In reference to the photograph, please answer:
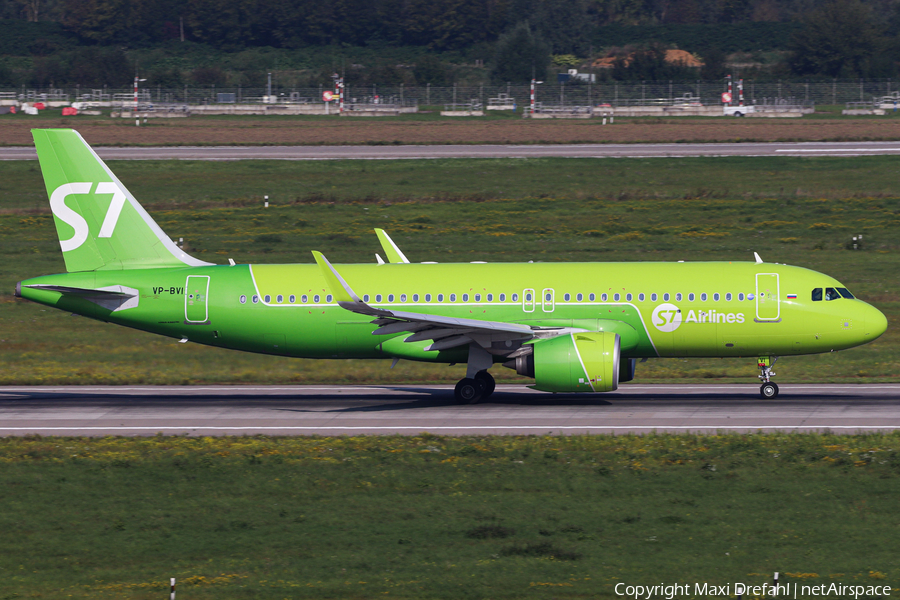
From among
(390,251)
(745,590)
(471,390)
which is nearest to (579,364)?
(471,390)

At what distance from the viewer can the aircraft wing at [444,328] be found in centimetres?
3291

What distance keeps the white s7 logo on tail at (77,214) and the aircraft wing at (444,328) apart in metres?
8.89

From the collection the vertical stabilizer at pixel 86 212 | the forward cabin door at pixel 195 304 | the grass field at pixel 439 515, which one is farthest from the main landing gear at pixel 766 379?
the vertical stabilizer at pixel 86 212

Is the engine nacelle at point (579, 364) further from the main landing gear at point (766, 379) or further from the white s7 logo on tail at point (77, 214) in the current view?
the white s7 logo on tail at point (77, 214)

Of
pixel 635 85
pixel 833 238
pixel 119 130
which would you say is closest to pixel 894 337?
pixel 833 238

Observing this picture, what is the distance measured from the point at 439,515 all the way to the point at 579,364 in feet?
37.9

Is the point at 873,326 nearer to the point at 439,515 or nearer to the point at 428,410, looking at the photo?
the point at 428,410

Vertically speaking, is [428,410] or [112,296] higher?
[112,296]

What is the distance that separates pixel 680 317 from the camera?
35031 mm

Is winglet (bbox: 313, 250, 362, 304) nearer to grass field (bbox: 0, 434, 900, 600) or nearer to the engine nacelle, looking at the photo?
grass field (bbox: 0, 434, 900, 600)

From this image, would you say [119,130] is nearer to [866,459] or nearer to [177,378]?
[177,378]

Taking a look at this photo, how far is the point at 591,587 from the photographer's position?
717 inches

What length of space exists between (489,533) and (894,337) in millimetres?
31118

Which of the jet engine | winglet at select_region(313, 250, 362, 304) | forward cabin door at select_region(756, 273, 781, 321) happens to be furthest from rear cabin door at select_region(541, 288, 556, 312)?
forward cabin door at select_region(756, 273, 781, 321)
